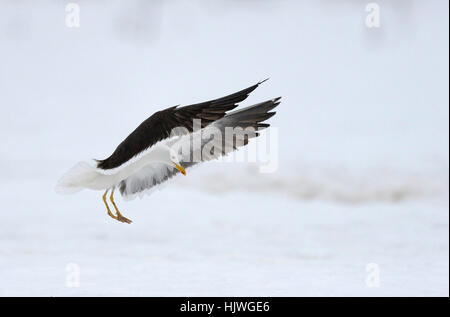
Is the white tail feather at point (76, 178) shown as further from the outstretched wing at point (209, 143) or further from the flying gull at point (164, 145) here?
the outstretched wing at point (209, 143)

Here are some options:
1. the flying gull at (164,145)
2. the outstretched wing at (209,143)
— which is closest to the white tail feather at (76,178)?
the flying gull at (164,145)

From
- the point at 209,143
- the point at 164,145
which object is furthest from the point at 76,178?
the point at 209,143

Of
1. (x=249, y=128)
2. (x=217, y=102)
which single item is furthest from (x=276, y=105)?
(x=217, y=102)

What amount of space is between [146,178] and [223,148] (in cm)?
30

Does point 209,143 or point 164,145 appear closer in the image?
point 164,145

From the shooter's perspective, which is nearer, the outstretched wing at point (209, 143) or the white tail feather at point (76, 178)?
the white tail feather at point (76, 178)

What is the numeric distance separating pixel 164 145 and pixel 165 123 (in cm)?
8

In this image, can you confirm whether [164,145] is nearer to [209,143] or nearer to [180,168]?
[180,168]

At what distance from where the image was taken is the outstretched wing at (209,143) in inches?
85.1

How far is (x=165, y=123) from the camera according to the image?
1.98m

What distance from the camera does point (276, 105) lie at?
2156mm

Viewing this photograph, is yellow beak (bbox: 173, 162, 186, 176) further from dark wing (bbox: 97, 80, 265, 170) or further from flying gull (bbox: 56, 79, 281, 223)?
dark wing (bbox: 97, 80, 265, 170)
